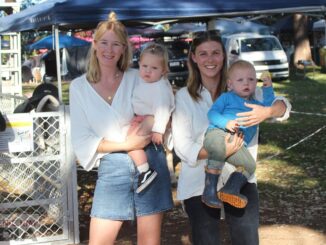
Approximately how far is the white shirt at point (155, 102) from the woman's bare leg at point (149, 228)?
50 centimetres

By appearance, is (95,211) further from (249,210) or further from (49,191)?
(49,191)

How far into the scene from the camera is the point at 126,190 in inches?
129

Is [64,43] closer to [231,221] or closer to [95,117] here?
[95,117]

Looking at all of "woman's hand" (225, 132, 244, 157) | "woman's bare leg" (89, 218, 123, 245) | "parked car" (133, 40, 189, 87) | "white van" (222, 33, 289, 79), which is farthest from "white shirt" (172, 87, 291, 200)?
"white van" (222, 33, 289, 79)

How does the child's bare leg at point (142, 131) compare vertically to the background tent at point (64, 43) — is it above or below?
below

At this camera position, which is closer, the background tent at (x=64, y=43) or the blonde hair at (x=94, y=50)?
the blonde hair at (x=94, y=50)

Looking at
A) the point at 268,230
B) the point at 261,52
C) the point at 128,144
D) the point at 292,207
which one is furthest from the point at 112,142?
the point at 261,52

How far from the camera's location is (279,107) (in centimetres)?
330

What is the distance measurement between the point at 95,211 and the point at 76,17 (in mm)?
2597

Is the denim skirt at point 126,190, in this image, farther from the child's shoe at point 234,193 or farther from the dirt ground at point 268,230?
the dirt ground at point 268,230

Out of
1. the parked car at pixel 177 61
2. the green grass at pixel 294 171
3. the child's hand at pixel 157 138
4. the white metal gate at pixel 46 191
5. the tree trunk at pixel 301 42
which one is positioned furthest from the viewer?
the tree trunk at pixel 301 42

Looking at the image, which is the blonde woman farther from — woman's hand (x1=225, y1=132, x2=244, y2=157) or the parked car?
the parked car

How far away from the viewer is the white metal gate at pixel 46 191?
5305 millimetres

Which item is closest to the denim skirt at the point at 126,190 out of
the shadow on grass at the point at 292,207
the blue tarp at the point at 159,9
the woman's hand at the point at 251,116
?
the woman's hand at the point at 251,116
